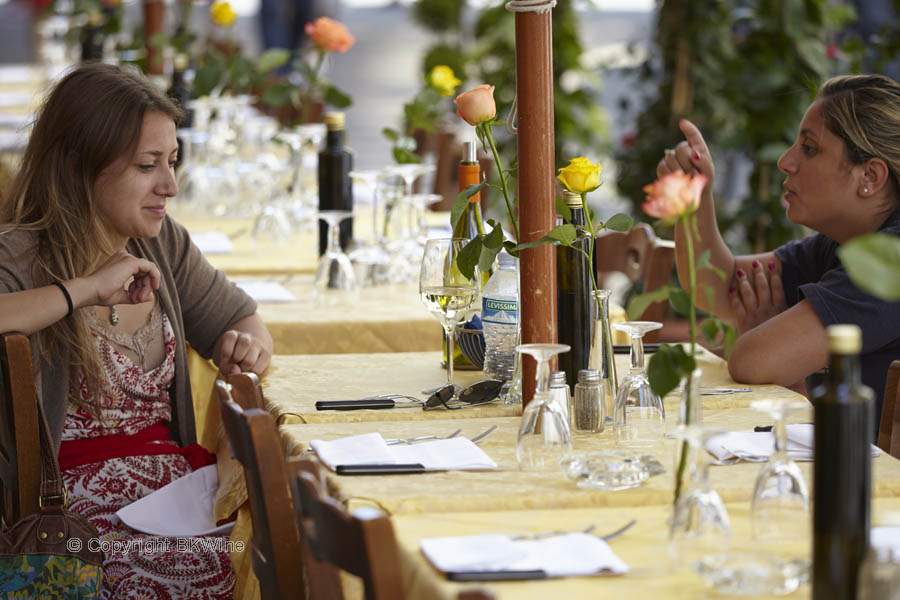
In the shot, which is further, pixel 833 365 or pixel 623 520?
pixel 623 520

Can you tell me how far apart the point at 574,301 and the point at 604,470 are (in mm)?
509

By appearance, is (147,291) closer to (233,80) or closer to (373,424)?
(373,424)

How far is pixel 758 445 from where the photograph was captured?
74.4 inches

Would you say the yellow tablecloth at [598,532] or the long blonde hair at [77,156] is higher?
the long blonde hair at [77,156]

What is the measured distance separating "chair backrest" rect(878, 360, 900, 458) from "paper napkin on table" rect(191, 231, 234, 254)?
2116 mm

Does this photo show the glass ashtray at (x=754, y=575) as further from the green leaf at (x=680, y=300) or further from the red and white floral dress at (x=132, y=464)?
the red and white floral dress at (x=132, y=464)

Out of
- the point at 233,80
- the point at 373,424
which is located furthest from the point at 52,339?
the point at 233,80

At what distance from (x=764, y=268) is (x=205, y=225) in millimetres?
2144

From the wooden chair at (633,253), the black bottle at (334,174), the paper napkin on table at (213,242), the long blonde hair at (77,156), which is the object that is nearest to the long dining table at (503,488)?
the long blonde hair at (77,156)

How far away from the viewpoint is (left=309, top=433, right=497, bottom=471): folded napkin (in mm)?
1794

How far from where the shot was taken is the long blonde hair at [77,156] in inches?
96.8

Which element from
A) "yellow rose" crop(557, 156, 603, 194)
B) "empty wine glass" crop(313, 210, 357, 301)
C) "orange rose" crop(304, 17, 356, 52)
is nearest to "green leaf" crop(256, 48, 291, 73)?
"orange rose" crop(304, 17, 356, 52)

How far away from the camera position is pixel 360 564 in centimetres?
A: 125

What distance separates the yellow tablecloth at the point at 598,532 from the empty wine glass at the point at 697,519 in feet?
0.07
